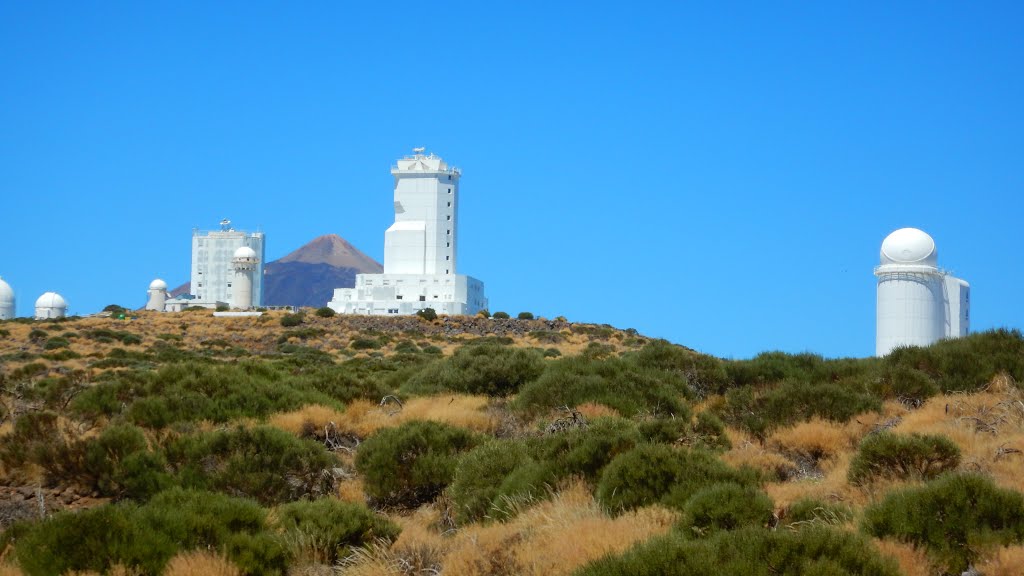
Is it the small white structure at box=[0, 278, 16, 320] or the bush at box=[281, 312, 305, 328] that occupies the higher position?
the small white structure at box=[0, 278, 16, 320]

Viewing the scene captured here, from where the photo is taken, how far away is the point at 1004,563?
704cm

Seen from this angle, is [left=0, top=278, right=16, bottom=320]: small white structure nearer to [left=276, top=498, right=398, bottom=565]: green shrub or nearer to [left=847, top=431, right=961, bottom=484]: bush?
[left=276, top=498, right=398, bottom=565]: green shrub

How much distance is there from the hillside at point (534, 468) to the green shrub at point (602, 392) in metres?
0.05

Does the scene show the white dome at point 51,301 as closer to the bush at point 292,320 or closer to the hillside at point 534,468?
the bush at point 292,320

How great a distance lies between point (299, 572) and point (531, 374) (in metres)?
10.7

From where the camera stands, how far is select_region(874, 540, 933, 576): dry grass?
23.4 feet

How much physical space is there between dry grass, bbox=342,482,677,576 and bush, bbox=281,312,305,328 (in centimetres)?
4999

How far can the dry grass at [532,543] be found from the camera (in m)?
7.50

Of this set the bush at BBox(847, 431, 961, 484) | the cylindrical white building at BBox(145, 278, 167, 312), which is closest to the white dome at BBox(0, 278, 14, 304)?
the cylindrical white building at BBox(145, 278, 167, 312)

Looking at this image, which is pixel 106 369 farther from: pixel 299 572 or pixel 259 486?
pixel 299 572

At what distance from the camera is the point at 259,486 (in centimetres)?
1171

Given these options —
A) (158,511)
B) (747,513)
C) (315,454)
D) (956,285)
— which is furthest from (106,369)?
(956,285)

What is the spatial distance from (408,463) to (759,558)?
20.7 feet

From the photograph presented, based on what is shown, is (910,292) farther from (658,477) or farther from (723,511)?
(723,511)
